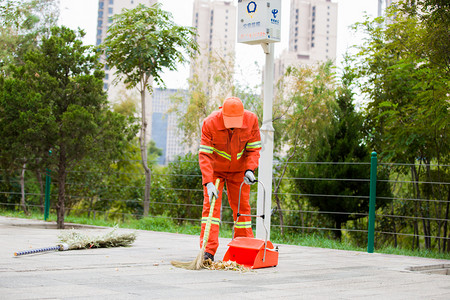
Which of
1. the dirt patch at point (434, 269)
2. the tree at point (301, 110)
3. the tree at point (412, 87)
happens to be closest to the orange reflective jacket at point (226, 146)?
the dirt patch at point (434, 269)

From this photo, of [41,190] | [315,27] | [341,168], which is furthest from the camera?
[315,27]

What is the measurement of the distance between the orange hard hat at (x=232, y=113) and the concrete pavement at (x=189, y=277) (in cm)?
145

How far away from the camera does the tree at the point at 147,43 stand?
33.4 ft

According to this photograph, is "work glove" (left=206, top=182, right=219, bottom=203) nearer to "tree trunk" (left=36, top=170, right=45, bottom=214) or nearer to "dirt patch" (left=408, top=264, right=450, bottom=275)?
"dirt patch" (left=408, top=264, right=450, bottom=275)

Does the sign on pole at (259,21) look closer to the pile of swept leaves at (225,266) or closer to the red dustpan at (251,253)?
the red dustpan at (251,253)

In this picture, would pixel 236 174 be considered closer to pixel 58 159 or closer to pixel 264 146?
pixel 264 146

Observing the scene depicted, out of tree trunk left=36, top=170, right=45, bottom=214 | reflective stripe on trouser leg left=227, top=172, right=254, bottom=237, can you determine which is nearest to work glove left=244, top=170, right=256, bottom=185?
reflective stripe on trouser leg left=227, top=172, right=254, bottom=237

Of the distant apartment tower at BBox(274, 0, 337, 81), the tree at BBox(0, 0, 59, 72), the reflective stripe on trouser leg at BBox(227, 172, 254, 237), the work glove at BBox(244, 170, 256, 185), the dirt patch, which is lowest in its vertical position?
the dirt patch

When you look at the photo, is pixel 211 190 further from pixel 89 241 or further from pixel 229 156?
pixel 89 241

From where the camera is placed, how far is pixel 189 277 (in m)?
4.18

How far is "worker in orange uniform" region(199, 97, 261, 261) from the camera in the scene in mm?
5051

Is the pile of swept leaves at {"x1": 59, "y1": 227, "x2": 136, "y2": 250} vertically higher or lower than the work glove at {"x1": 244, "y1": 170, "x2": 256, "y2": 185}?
lower

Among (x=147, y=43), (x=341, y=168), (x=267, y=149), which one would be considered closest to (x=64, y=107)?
(x=147, y=43)

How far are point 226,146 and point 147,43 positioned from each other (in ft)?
18.4
